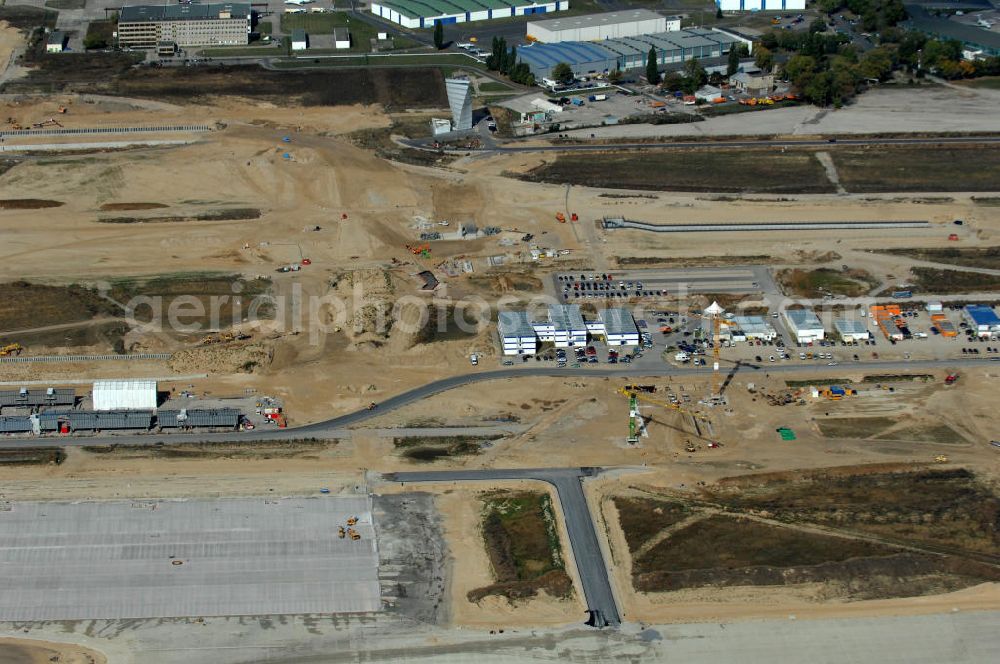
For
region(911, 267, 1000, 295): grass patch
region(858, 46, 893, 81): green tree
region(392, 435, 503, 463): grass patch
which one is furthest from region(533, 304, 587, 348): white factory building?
region(858, 46, 893, 81): green tree

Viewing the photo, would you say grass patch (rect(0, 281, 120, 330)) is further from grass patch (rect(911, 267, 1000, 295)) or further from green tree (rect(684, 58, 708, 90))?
green tree (rect(684, 58, 708, 90))

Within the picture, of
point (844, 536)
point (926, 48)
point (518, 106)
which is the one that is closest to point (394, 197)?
point (518, 106)

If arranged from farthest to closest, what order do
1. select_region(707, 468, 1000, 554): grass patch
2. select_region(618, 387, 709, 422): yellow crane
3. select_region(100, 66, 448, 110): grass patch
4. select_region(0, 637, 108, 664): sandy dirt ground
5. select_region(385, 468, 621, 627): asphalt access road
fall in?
select_region(100, 66, 448, 110): grass patch < select_region(618, 387, 709, 422): yellow crane < select_region(707, 468, 1000, 554): grass patch < select_region(385, 468, 621, 627): asphalt access road < select_region(0, 637, 108, 664): sandy dirt ground

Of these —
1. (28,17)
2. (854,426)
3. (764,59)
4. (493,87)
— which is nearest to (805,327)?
(854,426)

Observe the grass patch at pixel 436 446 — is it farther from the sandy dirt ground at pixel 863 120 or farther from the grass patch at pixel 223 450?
the sandy dirt ground at pixel 863 120

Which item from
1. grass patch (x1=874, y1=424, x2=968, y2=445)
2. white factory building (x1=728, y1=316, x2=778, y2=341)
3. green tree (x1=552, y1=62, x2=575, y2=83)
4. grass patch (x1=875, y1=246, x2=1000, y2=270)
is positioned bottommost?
grass patch (x1=874, y1=424, x2=968, y2=445)

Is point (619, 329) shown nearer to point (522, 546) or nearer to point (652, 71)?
point (522, 546)
